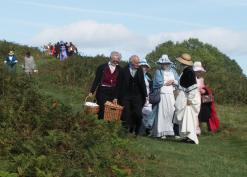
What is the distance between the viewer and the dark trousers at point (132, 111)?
13508 mm

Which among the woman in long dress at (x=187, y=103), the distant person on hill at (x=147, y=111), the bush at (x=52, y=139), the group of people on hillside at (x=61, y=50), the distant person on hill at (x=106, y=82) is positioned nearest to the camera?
the bush at (x=52, y=139)

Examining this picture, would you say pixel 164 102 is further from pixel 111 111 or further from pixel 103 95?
pixel 111 111

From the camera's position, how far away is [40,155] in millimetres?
8266

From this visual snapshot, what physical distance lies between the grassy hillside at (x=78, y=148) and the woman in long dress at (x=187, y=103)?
36 cm

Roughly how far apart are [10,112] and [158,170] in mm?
2454

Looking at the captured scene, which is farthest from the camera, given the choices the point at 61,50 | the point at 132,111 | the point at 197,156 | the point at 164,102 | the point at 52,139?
the point at 61,50

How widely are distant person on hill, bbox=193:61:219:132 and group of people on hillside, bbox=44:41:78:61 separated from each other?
23.2 meters

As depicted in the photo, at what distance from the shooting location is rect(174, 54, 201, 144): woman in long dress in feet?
45.7

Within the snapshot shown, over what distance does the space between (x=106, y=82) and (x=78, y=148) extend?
174 inches

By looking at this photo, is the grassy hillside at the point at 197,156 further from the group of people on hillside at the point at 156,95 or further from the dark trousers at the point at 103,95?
the dark trousers at the point at 103,95

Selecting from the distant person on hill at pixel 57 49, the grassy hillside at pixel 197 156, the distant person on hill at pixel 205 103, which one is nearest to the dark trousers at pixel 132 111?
the grassy hillside at pixel 197 156

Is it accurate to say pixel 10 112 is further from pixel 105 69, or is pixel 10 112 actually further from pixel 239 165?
pixel 239 165

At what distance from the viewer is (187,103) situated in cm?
1407

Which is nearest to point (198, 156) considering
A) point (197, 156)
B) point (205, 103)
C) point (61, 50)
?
point (197, 156)
